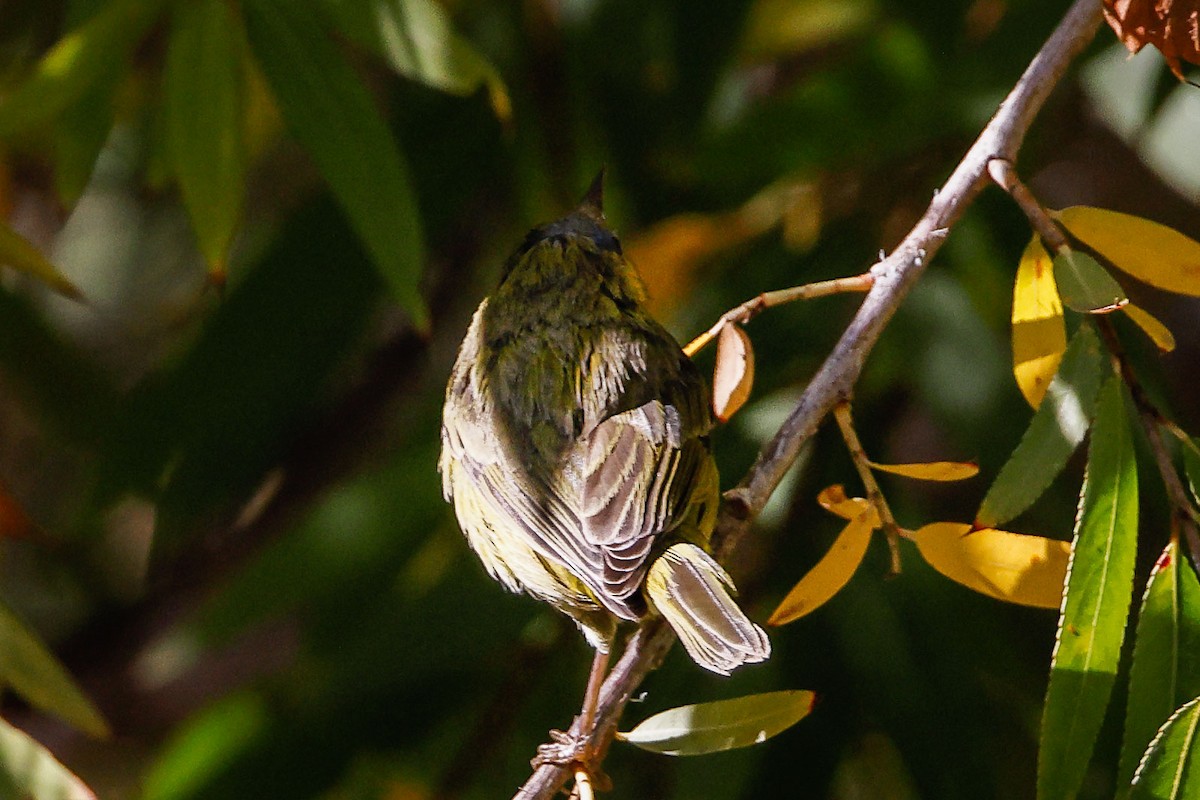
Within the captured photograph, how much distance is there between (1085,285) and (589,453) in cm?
63

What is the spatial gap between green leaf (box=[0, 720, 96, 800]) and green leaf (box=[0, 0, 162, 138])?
81 cm

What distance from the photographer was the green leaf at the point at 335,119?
1860 millimetres

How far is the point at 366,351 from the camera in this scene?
3342 mm

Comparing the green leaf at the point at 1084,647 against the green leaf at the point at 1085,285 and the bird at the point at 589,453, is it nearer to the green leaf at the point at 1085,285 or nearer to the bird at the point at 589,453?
the green leaf at the point at 1085,285

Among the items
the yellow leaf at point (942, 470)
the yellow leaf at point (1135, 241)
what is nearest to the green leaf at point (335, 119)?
the yellow leaf at point (942, 470)

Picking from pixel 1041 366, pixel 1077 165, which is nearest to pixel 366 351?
pixel 1077 165

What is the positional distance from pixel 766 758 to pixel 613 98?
1237mm

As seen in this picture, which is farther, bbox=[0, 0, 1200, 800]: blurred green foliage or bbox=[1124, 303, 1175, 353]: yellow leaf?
bbox=[0, 0, 1200, 800]: blurred green foliage

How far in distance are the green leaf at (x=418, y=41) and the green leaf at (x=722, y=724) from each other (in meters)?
0.86

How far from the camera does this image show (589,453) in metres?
1.69

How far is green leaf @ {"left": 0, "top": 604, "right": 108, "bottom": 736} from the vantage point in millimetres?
1576

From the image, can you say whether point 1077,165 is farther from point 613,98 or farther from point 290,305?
point 290,305

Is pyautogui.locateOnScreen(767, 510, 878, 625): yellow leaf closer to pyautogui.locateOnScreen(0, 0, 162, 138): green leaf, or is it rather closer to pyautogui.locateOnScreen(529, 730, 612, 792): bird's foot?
pyautogui.locateOnScreen(529, 730, 612, 792): bird's foot

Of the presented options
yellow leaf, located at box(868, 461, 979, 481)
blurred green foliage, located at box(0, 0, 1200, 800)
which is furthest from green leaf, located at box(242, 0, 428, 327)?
yellow leaf, located at box(868, 461, 979, 481)
